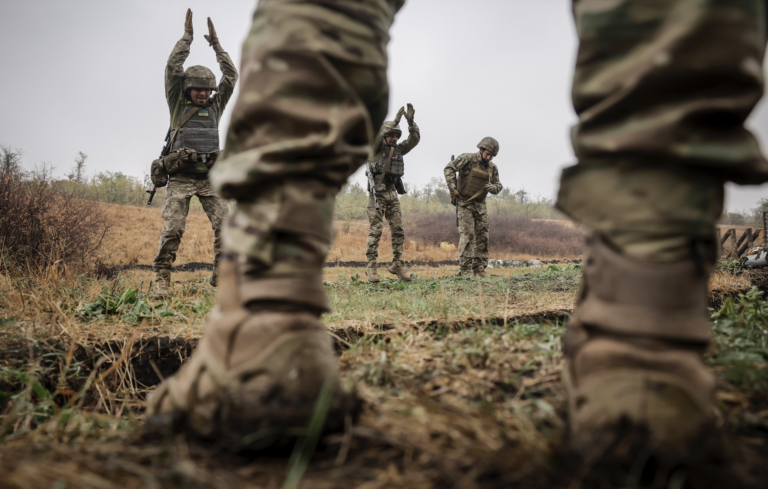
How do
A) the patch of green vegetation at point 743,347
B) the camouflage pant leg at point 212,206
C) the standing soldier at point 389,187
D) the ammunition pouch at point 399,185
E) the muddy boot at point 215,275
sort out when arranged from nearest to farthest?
the patch of green vegetation at point 743,347
the camouflage pant leg at point 212,206
the muddy boot at point 215,275
the standing soldier at point 389,187
the ammunition pouch at point 399,185

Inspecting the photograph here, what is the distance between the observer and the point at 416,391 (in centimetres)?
99

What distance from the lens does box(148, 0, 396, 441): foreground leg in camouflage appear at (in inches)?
26.2

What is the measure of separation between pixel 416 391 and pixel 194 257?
53.3 ft

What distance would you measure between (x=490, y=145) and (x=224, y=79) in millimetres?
6061

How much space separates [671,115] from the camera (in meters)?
0.62

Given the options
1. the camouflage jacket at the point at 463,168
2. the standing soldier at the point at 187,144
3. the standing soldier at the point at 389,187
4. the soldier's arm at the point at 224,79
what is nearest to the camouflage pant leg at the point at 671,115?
the standing soldier at the point at 187,144

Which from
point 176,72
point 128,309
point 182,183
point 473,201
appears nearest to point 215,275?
point 182,183

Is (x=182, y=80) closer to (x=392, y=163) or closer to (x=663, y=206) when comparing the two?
(x=392, y=163)

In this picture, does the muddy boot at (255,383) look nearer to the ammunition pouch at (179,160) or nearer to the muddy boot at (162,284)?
the muddy boot at (162,284)

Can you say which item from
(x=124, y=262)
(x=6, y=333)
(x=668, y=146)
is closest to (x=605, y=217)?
(x=668, y=146)

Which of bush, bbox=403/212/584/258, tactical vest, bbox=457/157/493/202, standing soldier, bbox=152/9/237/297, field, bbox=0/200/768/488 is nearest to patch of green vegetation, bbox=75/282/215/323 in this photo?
field, bbox=0/200/768/488

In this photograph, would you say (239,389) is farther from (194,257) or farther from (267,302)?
(194,257)

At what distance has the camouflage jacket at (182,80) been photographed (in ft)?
19.5

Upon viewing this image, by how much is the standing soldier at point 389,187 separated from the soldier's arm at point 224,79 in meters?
3.21
